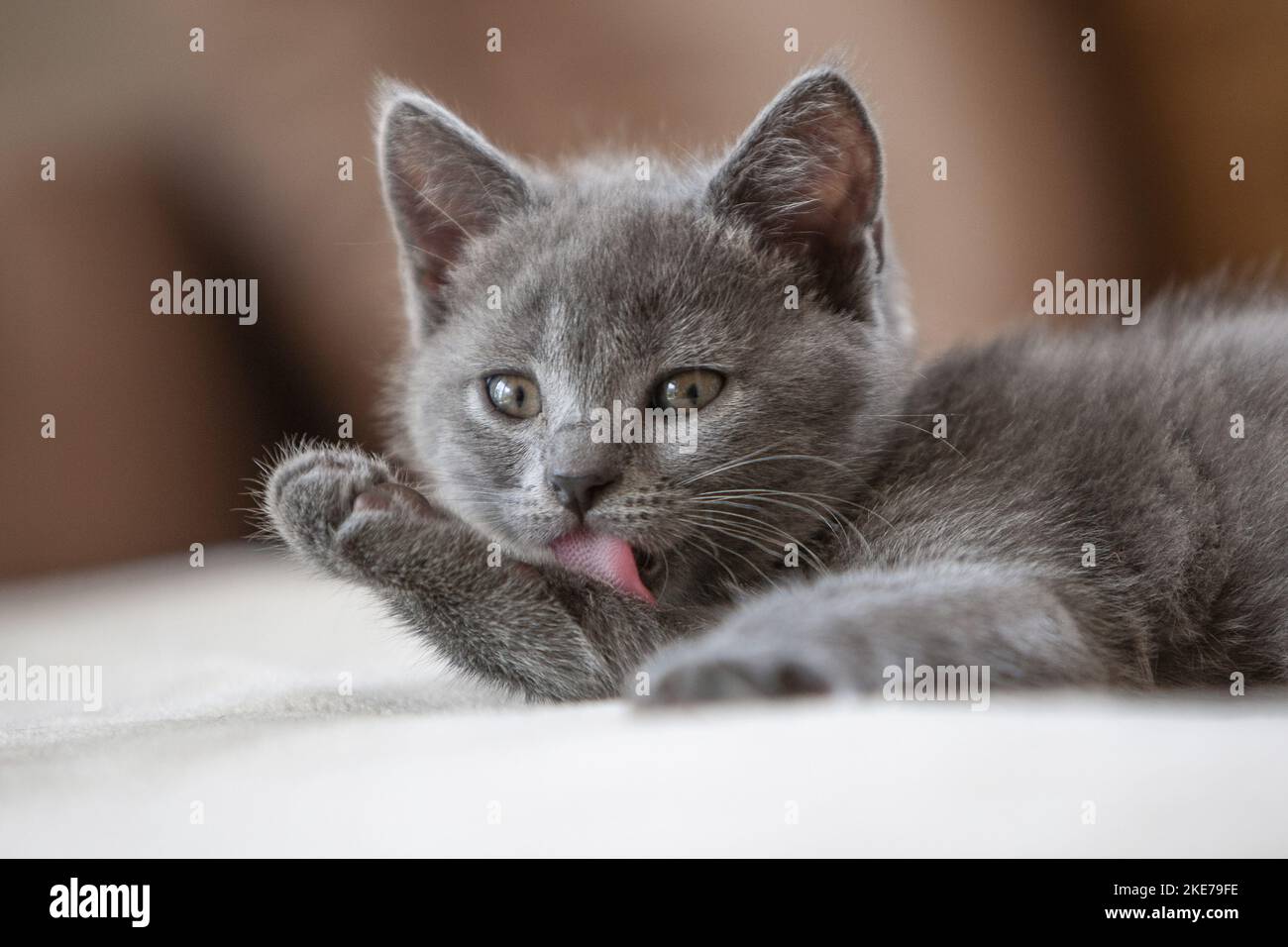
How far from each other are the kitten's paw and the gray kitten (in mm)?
169

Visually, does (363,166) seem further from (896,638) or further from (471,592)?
(896,638)

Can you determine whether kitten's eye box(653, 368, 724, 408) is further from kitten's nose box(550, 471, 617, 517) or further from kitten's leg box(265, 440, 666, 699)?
kitten's leg box(265, 440, 666, 699)

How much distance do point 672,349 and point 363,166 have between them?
190 cm

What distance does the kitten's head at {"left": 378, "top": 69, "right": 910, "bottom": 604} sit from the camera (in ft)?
4.88

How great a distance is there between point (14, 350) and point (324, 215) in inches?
33.3

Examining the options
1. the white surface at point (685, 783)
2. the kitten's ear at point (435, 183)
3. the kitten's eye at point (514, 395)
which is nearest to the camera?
the white surface at point (685, 783)

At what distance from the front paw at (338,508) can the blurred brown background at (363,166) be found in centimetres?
155

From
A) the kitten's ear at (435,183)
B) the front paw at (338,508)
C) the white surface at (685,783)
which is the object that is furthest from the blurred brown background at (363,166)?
the white surface at (685,783)

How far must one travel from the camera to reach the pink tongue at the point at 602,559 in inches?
58.5

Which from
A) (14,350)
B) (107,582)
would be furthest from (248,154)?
(107,582)

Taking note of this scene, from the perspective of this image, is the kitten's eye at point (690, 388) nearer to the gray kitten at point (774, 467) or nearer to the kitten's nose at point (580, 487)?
the gray kitten at point (774, 467)

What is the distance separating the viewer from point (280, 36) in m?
3.09

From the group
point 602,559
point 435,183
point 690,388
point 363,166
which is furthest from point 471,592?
point 363,166

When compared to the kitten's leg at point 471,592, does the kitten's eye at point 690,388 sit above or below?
above
